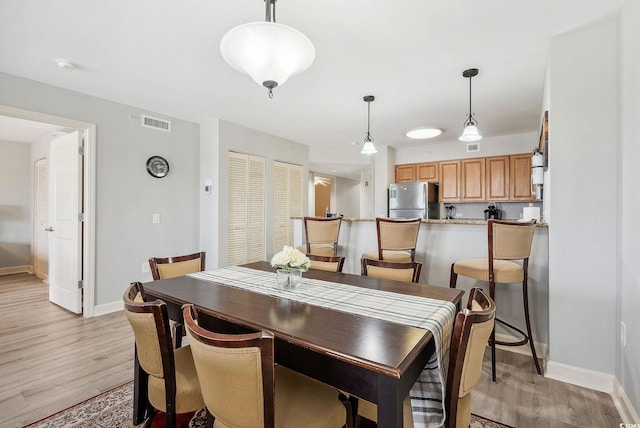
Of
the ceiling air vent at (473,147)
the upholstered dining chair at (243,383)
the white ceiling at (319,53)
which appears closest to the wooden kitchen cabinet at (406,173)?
the ceiling air vent at (473,147)

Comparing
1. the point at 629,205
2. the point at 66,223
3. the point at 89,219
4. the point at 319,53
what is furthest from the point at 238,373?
the point at 66,223

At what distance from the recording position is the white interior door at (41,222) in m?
5.30

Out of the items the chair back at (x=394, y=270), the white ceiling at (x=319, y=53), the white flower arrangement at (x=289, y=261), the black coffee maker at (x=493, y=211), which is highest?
the white ceiling at (x=319, y=53)

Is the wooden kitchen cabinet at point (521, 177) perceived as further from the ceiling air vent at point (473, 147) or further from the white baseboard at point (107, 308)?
the white baseboard at point (107, 308)

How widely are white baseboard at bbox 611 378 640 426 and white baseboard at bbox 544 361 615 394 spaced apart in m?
0.04

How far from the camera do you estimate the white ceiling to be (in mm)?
1983

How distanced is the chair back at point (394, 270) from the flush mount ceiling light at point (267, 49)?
139 cm

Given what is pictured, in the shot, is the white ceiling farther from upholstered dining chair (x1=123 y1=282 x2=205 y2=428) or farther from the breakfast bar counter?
upholstered dining chair (x1=123 y1=282 x2=205 y2=428)

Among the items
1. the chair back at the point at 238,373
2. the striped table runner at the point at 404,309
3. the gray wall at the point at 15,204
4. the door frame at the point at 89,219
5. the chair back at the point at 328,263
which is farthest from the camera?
the gray wall at the point at 15,204

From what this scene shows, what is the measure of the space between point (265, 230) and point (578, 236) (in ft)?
13.4

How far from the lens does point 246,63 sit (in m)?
1.66

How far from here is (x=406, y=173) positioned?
20.2 feet

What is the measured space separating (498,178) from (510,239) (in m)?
3.48

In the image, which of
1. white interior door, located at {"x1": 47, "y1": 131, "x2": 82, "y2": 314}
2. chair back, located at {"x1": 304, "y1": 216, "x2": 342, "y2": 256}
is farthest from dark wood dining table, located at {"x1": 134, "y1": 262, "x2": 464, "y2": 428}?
white interior door, located at {"x1": 47, "y1": 131, "x2": 82, "y2": 314}
